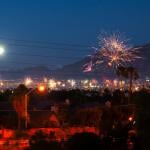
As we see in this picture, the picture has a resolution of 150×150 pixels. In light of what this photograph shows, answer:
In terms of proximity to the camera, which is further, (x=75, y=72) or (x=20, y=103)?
(x=75, y=72)

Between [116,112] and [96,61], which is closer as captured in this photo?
[116,112]

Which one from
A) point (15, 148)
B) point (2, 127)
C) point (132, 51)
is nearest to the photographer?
point (15, 148)

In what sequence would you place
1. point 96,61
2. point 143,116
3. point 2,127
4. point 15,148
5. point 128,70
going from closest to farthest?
point 143,116 → point 15,148 → point 2,127 → point 96,61 → point 128,70

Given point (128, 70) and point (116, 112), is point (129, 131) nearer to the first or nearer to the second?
point (116, 112)

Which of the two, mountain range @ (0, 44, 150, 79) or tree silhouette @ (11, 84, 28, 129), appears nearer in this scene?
tree silhouette @ (11, 84, 28, 129)

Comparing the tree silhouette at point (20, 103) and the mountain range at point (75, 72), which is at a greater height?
the mountain range at point (75, 72)

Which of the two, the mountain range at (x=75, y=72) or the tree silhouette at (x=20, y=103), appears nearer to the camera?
the tree silhouette at (x=20, y=103)

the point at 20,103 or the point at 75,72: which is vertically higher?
the point at 75,72

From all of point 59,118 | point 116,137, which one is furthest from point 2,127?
point 116,137

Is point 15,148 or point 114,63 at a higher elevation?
point 114,63

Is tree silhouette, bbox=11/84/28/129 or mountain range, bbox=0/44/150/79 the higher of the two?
mountain range, bbox=0/44/150/79
